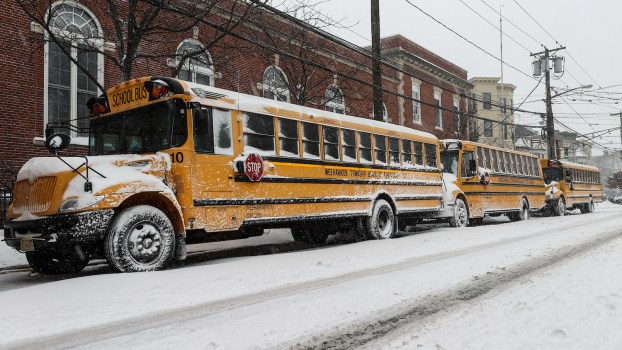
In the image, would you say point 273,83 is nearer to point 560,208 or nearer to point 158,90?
point 158,90

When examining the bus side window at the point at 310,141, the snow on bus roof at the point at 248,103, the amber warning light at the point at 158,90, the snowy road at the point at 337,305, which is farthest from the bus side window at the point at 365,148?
the amber warning light at the point at 158,90

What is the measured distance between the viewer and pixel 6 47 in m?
12.7

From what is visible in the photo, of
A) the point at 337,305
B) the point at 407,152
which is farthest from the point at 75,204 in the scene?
the point at 407,152

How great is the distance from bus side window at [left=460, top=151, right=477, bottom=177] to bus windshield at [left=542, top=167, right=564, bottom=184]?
10554 mm

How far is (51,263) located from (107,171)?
184cm

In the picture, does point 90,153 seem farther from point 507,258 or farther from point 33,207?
point 507,258

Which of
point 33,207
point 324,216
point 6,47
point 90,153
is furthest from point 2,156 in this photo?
point 324,216

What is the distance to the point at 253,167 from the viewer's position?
7891mm

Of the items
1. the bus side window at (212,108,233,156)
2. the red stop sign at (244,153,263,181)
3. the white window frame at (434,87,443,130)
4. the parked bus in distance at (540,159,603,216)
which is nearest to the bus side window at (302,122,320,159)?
the red stop sign at (244,153,263,181)

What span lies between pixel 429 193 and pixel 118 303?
9.52 m

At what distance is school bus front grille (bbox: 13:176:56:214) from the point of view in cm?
619

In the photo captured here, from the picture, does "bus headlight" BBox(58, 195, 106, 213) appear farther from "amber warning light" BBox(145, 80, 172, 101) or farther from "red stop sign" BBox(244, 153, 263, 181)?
"red stop sign" BBox(244, 153, 263, 181)

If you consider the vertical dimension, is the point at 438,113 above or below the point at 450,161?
above

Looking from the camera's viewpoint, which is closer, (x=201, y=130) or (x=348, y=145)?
(x=201, y=130)
